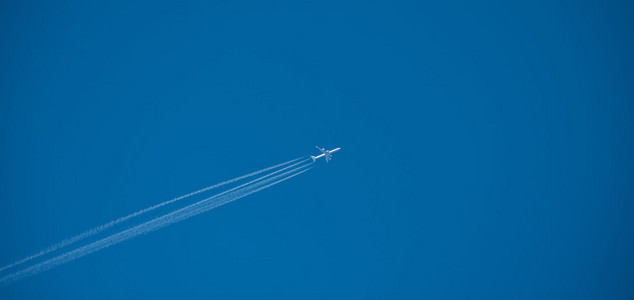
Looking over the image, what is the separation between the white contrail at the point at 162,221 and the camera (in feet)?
55.3

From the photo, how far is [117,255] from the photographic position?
823 inches

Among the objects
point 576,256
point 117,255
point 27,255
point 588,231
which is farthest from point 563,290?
point 27,255

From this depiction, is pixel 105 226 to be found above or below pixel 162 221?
above

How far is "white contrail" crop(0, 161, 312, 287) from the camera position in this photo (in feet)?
55.3

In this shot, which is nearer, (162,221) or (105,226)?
(162,221)

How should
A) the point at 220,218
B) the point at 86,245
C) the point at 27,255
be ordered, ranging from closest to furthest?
the point at 86,245
the point at 27,255
the point at 220,218

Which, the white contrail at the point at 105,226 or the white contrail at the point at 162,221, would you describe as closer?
the white contrail at the point at 162,221

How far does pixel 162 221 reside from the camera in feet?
64.5

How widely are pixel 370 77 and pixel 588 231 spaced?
15812 mm

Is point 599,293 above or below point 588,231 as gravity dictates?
below

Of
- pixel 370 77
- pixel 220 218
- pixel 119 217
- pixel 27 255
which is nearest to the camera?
pixel 27 255

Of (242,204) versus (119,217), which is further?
(242,204)

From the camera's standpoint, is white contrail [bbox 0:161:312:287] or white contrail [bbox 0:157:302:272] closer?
white contrail [bbox 0:161:312:287]

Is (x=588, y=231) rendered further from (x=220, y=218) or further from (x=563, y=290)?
(x=220, y=218)
